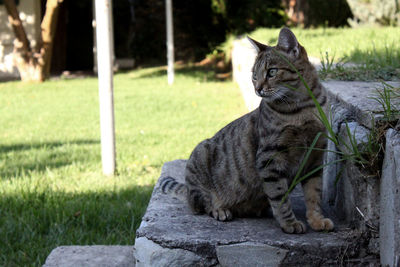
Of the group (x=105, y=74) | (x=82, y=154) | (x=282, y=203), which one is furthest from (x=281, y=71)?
(x=82, y=154)

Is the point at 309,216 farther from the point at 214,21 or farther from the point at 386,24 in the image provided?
the point at 214,21

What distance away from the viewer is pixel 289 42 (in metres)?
2.38

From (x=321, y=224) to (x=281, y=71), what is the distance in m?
0.75

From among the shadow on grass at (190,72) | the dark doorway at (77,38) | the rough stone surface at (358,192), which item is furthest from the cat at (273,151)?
the dark doorway at (77,38)

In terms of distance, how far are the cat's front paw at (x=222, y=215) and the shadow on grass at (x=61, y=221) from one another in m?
1.09

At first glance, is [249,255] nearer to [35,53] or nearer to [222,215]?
[222,215]

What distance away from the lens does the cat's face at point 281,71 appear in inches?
92.6

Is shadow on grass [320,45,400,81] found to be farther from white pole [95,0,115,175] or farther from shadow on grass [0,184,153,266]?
white pole [95,0,115,175]

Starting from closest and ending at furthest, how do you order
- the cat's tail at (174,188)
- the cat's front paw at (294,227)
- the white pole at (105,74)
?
the cat's front paw at (294,227) < the cat's tail at (174,188) < the white pole at (105,74)

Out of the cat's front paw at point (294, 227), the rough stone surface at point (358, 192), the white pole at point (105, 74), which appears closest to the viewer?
the rough stone surface at point (358, 192)

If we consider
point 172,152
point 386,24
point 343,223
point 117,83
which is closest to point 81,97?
point 117,83

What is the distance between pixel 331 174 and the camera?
2.76 meters

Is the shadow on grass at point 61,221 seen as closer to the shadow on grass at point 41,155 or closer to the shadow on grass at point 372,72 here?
the shadow on grass at point 41,155

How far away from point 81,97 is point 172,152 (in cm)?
531
